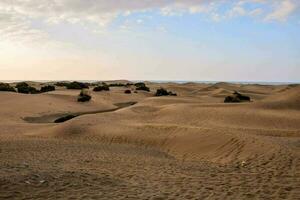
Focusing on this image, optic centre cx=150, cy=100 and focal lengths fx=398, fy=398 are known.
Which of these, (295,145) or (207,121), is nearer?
(295,145)

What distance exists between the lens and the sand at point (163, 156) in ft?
31.2

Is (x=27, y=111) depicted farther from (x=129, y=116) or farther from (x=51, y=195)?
(x=51, y=195)

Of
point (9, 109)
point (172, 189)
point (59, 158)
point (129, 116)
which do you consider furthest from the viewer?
point (9, 109)

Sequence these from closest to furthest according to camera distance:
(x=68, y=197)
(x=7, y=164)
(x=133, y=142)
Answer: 1. (x=68, y=197)
2. (x=7, y=164)
3. (x=133, y=142)

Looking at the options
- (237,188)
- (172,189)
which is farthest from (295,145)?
(172,189)

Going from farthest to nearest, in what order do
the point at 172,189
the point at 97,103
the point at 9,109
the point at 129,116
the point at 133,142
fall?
1. the point at 97,103
2. the point at 9,109
3. the point at 129,116
4. the point at 133,142
5. the point at 172,189

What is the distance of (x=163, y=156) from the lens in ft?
54.2

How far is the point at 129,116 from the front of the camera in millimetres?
29219

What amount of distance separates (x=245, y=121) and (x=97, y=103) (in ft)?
64.9

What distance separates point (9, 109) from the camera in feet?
109

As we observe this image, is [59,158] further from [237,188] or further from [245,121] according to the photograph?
[245,121]

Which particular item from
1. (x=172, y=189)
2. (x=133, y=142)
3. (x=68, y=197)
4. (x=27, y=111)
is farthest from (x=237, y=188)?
(x=27, y=111)

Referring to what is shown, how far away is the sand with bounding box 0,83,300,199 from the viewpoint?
9.50 meters

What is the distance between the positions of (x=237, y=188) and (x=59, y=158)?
23.4 feet
